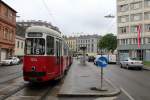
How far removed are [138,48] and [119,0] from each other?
15723 mm

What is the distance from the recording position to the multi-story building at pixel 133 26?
76.9 metres

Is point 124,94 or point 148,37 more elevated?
point 148,37

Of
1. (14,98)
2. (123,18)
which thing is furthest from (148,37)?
(14,98)

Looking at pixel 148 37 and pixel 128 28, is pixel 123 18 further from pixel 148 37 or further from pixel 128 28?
pixel 148 37

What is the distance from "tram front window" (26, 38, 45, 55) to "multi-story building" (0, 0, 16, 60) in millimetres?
43283

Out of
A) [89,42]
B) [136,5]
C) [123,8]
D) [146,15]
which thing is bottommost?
[89,42]

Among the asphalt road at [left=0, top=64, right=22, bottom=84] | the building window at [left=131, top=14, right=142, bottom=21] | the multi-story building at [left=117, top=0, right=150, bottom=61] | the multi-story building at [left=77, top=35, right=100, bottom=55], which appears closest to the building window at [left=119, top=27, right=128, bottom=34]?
the multi-story building at [left=117, top=0, right=150, bottom=61]

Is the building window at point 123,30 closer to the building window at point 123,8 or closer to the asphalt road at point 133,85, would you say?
the building window at point 123,8

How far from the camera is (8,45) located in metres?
63.5

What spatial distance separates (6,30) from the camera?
62750 millimetres

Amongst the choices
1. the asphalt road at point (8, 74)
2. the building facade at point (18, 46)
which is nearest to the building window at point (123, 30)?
the building facade at point (18, 46)

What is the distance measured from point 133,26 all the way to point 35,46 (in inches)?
2620

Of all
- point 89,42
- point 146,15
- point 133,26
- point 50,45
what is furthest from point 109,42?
point 50,45

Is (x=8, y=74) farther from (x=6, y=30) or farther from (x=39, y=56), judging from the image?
(x=6, y=30)
